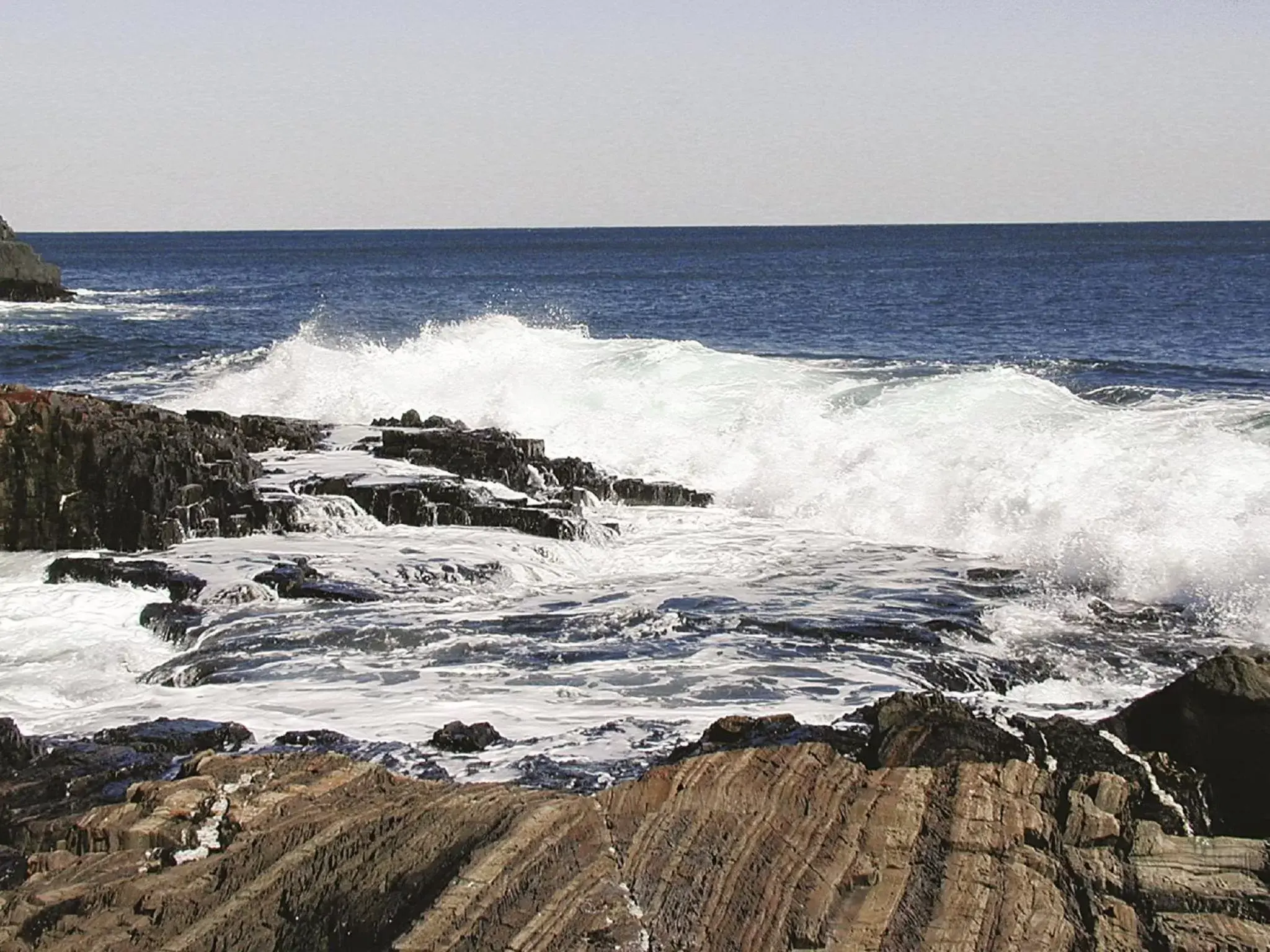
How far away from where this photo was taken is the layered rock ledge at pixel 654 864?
4.73 meters

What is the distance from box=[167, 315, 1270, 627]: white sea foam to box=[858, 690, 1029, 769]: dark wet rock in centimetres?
599

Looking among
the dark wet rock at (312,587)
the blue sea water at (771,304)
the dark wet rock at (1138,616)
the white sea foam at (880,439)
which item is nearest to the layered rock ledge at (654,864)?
the dark wet rock at (1138,616)

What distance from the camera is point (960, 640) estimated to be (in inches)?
441

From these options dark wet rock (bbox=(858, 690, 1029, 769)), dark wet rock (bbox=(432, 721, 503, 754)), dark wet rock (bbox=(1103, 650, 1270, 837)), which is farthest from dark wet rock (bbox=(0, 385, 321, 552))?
dark wet rock (bbox=(1103, 650, 1270, 837))

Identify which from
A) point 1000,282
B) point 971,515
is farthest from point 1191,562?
point 1000,282

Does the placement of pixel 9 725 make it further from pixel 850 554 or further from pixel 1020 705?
pixel 850 554

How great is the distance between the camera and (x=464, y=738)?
8133 millimetres

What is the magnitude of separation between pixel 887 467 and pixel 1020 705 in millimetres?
8489

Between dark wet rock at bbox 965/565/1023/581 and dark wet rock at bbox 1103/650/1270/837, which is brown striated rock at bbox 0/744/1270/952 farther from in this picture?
dark wet rock at bbox 965/565/1023/581

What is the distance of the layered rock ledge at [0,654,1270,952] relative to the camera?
4.73 m

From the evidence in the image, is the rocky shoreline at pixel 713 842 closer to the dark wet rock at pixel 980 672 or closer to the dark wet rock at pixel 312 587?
the dark wet rock at pixel 980 672

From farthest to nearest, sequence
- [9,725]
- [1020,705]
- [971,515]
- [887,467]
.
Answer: [887,467] < [971,515] < [1020,705] < [9,725]

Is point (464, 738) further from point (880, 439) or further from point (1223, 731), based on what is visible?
point (880, 439)

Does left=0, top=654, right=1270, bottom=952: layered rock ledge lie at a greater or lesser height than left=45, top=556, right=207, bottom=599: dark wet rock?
greater
